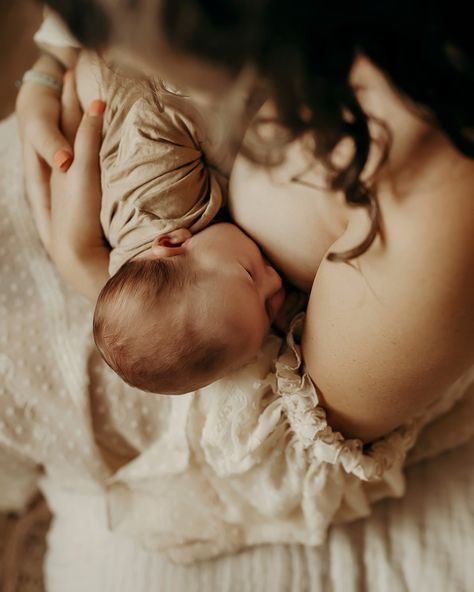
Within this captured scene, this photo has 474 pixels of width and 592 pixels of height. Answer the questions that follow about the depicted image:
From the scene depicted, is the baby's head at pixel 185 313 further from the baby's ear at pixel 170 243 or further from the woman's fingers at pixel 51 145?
the woman's fingers at pixel 51 145

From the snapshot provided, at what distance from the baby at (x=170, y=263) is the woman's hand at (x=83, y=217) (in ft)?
0.09

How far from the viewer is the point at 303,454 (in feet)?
2.62

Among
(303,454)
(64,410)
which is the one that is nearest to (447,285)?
(303,454)

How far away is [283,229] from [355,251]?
0.16 metres

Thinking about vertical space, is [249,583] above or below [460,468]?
below

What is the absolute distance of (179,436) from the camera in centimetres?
84

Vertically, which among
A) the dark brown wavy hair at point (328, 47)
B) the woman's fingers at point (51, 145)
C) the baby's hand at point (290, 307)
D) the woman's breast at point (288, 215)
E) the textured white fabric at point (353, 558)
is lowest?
the textured white fabric at point (353, 558)

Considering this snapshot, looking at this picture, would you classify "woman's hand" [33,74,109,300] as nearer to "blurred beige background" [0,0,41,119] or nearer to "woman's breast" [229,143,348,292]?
"woman's breast" [229,143,348,292]

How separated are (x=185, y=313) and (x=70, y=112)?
0.42 metres

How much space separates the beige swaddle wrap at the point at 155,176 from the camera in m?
0.76

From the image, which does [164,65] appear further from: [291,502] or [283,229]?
[291,502]

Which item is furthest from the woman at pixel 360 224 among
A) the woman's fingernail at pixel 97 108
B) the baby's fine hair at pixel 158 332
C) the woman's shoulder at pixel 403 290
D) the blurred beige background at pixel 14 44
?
the blurred beige background at pixel 14 44

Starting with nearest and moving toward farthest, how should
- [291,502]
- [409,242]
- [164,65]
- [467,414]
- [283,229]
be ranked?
[164,65] → [409,242] → [283,229] → [291,502] → [467,414]

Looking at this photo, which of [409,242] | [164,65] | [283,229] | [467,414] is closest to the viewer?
[164,65]
